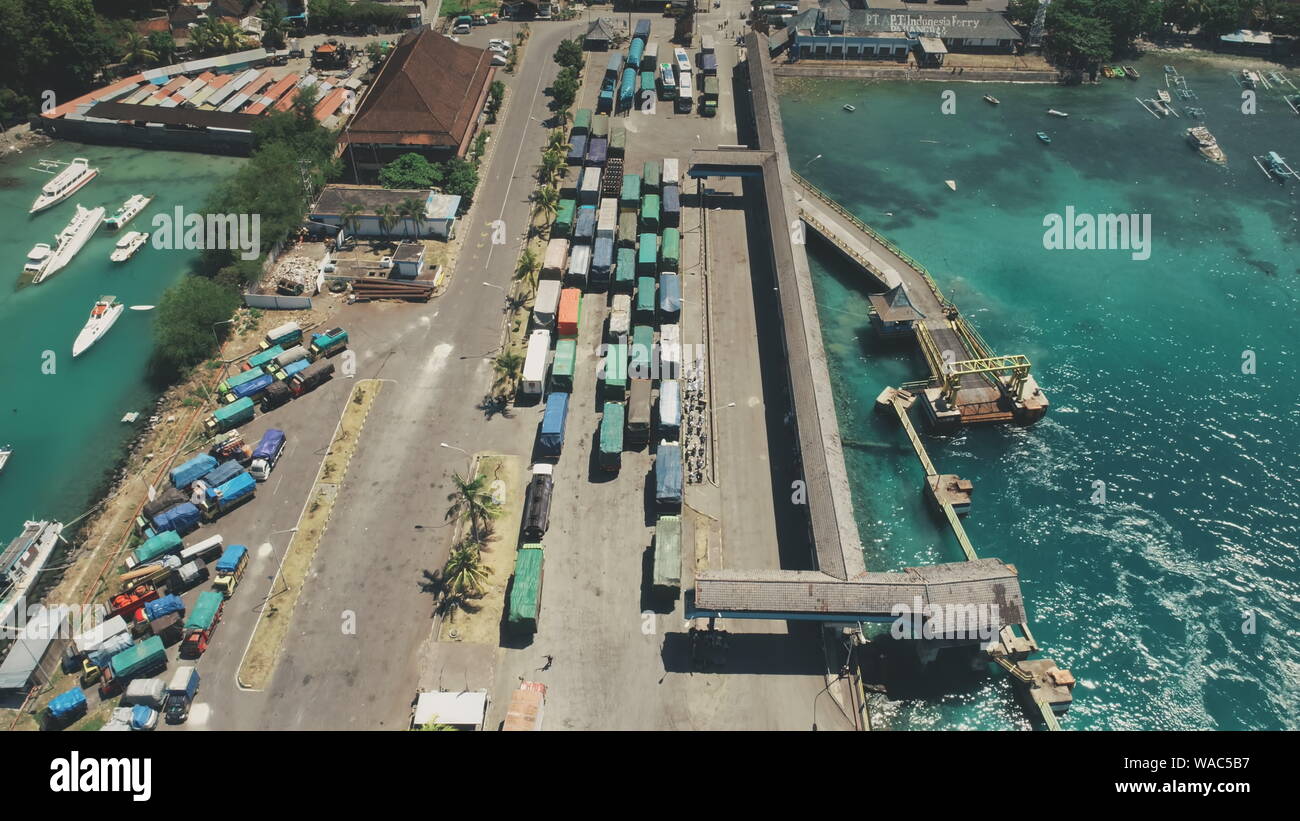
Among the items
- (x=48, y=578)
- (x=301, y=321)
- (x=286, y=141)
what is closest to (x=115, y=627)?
(x=48, y=578)

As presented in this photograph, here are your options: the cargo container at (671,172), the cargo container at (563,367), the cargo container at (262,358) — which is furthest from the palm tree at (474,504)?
the cargo container at (671,172)

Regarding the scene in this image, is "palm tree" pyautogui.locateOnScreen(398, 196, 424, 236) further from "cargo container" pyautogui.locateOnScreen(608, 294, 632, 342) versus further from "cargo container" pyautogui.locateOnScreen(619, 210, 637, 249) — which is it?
"cargo container" pyautogui.locateOnScreen(608, 294, 632, 342)

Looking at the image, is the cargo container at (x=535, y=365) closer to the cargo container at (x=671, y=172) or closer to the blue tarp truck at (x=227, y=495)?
the blue tarp truck at (x=227, y=495)

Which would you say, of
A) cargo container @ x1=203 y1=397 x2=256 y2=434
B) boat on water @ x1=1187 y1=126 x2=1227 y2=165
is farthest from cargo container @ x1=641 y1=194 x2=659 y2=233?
boat on water @ x1=1187 y1=126 x2=1227 y2=165

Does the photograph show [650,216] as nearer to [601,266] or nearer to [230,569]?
[601,266]

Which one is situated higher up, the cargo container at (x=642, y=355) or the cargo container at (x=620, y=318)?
the cargo container at (x=620, y=318)

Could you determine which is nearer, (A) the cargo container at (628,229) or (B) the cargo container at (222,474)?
(B) the cargo container at (222,474)
